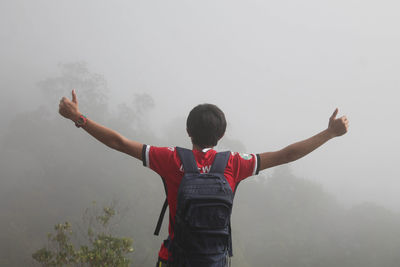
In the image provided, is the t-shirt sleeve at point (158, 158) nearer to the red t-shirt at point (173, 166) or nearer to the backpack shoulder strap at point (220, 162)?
A: the red t-shirt at point (173, 166)

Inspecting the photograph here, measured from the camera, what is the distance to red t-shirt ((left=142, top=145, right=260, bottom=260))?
7.41 ft

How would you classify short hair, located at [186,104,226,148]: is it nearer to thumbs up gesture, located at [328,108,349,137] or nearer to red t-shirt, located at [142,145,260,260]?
red t-shirt, located at [142,145,260,260]

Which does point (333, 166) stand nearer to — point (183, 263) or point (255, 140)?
point (255, 140)

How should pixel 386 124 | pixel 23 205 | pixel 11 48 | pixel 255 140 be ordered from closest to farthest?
pixel 23 205, pixel 11 48, pixel 255 140, pixel 386 124

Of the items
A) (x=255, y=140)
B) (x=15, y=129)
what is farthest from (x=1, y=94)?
(x=255, y=140)

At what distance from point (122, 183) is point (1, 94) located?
43.7 m

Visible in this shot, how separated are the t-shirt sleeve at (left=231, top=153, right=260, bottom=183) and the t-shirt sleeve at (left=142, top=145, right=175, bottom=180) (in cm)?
51

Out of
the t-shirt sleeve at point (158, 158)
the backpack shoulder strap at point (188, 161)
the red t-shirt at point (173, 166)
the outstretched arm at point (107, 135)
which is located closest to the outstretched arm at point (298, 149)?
the red t-shirt at point (173, 166)

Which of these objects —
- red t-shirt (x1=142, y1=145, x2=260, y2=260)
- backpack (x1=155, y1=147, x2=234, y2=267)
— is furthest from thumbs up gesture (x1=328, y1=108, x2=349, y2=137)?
backpack (x1=155, y1=147, x2=234, y2=267)

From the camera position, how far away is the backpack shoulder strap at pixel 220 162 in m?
2.20

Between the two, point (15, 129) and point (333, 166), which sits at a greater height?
point (333, 166)

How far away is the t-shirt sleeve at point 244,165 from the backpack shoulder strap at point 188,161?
362 mm

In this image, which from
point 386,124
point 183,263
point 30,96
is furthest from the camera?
point 386,124

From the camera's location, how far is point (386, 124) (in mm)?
133375
